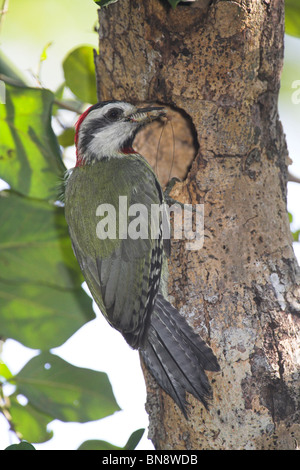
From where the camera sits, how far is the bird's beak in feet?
7.99

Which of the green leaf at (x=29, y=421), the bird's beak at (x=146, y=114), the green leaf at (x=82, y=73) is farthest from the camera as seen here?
the green leaf at (x=82, y=73)

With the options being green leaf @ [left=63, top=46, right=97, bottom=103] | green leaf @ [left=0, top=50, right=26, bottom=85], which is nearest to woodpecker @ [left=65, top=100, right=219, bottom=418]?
green leaf @ [left=63, top=46, right=97, bottom=103]

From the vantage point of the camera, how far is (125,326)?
2254 mm

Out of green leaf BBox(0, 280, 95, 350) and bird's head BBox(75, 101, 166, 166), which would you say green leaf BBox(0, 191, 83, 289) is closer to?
green leaf BBox(0, 280, 95, 350)

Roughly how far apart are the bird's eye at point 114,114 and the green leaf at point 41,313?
2.72 ft

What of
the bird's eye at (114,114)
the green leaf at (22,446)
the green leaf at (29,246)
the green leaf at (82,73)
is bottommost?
the green leaf at (22,446)

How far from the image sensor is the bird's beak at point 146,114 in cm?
244

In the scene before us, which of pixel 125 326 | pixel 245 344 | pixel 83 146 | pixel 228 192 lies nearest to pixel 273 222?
pixel 228 192

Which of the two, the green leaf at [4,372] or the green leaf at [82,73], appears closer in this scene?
the green leaf at [4,372]

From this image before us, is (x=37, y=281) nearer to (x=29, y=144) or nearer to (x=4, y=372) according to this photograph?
(x=4, y=372)

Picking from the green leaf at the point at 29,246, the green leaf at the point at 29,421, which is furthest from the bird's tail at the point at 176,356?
the green leaf at the point at 29,421

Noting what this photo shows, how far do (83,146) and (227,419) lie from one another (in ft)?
4.59

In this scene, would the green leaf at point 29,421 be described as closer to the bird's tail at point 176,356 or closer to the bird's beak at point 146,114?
the bird's tail at point 176,356

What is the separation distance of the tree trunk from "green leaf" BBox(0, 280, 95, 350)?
1.38 feet
